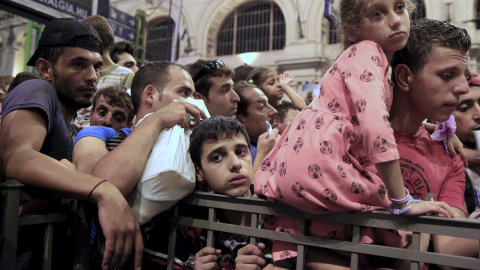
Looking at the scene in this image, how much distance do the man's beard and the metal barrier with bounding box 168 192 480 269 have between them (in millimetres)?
1099

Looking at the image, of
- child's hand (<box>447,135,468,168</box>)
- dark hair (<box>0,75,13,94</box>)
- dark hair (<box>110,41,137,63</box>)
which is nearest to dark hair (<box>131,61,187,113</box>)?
child's hand (<box>447,135,468,168</box>)

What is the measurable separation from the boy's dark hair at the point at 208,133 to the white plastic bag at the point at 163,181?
111mm

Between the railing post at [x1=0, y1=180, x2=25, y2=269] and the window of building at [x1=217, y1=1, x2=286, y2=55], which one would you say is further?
the window of building at [x1=217, y1=1, x2=286, y2=55]

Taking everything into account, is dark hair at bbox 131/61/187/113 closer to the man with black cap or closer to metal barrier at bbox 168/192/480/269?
the man with black cap

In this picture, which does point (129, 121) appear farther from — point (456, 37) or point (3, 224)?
point (456, 37)

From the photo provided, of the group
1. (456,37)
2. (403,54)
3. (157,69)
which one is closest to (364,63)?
(403,54)

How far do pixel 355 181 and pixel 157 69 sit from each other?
5.62 ft

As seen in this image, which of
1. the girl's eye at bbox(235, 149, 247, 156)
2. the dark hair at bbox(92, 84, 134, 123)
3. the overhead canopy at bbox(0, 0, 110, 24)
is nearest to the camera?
the girl's eye at bbox(235, 149, 247, 156)

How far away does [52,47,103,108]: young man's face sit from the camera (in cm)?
250

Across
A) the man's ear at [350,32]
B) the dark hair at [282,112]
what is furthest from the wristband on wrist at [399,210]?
the dark hair at [282,112]

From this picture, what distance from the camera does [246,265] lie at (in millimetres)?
1714

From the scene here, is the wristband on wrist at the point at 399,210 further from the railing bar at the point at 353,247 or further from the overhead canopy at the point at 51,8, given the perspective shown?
the overhead canopy at the point at 51,8

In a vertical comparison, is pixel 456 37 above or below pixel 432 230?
above

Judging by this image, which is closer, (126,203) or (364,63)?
(364,63)
